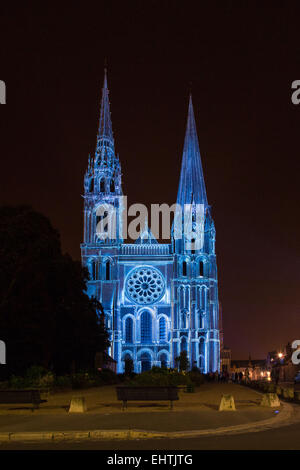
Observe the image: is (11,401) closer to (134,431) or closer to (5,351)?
(134,431)

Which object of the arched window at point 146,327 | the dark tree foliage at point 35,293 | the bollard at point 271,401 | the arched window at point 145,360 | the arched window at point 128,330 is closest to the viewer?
the bollard at point 271,401

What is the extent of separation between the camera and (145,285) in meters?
71.1

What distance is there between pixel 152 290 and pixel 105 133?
2517 cm

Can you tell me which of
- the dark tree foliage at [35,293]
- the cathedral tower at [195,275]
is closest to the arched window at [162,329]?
the cathedral tower at [195,275]

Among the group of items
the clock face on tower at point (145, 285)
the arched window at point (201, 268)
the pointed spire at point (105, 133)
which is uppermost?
the pointed spire at point (105, 133)

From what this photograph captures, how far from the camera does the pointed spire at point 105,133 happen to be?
7981cm

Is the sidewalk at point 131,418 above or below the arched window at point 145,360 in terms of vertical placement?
above

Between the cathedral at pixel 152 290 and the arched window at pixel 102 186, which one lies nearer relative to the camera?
the cathedral at pixel 152 290

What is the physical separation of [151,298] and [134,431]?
198 feet

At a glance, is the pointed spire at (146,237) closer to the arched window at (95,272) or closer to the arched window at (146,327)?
the arched window at (95,272)

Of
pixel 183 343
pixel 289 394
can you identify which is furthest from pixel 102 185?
pixel 289 394

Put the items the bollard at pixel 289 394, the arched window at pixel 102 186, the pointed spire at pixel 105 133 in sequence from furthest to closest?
the pointed spire at pixel 105 133 → the arched window at pixel 102 186 → the bollard at pixel 289 394

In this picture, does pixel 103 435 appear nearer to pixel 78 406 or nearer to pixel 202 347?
pixel 78 406
